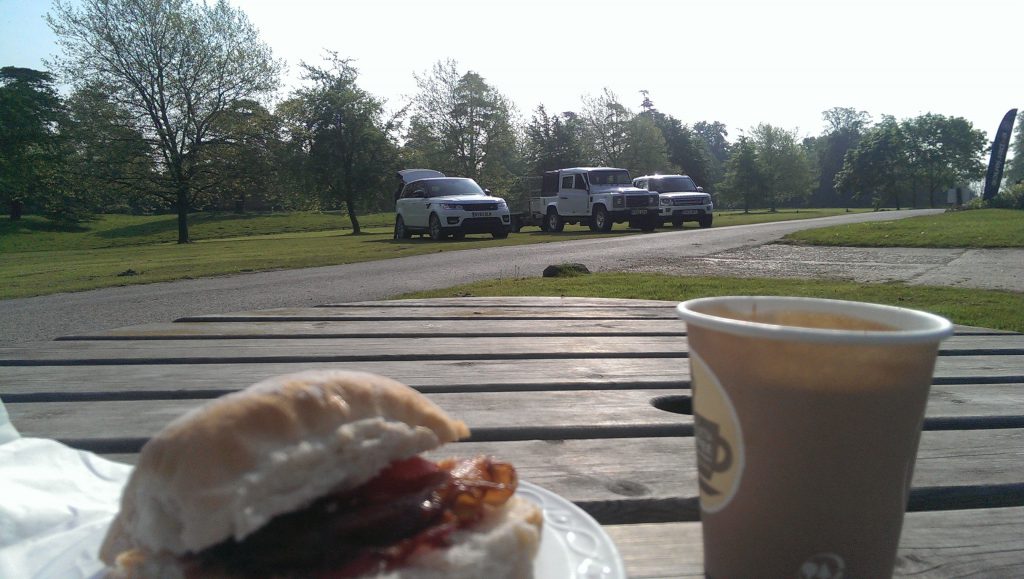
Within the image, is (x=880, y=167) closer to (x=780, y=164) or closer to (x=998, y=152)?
(x=780, y=164)

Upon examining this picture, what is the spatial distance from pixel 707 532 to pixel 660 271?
396 inches

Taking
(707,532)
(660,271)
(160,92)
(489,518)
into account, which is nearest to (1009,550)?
(707,532)

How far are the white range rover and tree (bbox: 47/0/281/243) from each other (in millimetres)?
12742

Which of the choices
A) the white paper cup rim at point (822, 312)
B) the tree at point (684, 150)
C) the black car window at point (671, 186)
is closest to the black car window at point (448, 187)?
the black car window at point (671, 186)

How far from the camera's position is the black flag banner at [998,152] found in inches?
1222

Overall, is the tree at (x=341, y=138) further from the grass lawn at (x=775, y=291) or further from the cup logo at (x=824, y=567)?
the cup logo at (x=824, y=567)

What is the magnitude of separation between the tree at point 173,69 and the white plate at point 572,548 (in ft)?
98.7

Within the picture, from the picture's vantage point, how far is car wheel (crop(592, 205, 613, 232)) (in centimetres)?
2267

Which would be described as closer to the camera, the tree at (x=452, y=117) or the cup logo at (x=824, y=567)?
the cup logo at (x=824, y=567)

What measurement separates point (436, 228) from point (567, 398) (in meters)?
18.4

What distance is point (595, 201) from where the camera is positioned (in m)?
23.0

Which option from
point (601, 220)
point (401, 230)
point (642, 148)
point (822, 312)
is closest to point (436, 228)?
point (401, 230)

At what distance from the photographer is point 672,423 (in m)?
1.40

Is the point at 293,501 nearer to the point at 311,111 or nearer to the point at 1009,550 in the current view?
the point at 1009,550
